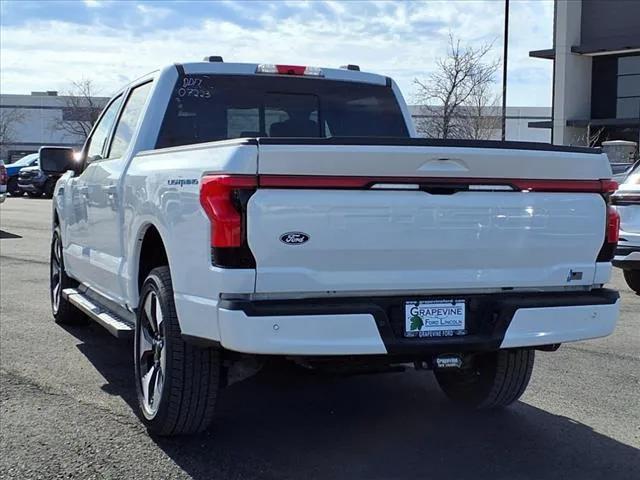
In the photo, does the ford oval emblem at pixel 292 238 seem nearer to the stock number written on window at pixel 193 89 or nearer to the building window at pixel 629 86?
the stock number written on window at pixel 193 89

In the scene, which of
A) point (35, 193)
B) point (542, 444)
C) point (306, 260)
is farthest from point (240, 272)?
point (35, 193)

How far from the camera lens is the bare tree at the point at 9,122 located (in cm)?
7806

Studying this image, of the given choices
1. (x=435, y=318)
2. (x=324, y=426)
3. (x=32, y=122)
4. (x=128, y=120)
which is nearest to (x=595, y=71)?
(x=128, y=120)

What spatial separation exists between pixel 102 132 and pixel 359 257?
3797mm

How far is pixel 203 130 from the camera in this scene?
5.70m

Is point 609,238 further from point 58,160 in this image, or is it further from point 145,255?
point 58,160

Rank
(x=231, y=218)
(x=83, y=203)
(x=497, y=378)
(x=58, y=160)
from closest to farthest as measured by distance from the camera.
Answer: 1. (x=231, y=218)
2. (x=497, y=378)
3. (x=83, y=203)
4. (x=58, y=160)

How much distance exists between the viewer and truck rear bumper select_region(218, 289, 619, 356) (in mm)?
3740

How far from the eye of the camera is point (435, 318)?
407 centimetres

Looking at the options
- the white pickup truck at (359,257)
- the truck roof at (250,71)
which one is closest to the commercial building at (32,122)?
the truck roof at (250,71)

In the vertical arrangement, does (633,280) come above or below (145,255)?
below

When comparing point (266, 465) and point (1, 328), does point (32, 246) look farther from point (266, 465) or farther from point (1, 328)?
point (266, 465)

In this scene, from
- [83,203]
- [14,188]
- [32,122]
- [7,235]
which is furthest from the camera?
[32,122]

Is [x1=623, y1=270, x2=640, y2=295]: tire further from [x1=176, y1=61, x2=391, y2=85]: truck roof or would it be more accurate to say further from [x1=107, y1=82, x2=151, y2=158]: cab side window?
[x1=107, y1=82, x2=151, y2=158]: cab side window
